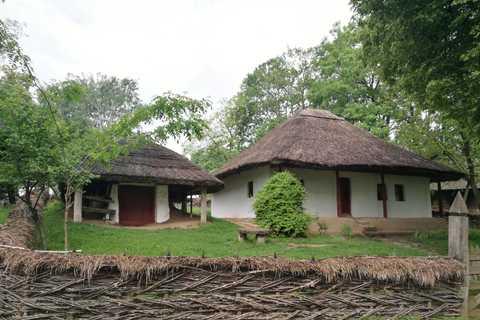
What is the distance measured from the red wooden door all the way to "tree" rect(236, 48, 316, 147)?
18.2 metres

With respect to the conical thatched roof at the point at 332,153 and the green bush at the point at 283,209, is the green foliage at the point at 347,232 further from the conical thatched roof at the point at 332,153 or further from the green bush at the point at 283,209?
the conical thatched roof at the point at 332,153

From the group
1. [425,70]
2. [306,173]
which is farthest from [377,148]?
[425,70]

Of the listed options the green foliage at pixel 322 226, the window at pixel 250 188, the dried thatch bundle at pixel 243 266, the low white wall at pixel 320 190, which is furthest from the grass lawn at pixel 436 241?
the window at pixel 250 188

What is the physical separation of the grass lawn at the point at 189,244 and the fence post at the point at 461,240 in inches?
131

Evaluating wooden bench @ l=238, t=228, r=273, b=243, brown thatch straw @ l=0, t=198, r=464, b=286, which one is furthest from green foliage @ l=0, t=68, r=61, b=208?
wooden bench @ l=238, t=228, r=273, b=243

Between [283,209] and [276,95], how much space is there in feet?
78.1

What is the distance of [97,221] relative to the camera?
13.9 m

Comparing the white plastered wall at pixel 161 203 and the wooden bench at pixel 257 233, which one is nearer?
the wooden bench at pixel 257 233

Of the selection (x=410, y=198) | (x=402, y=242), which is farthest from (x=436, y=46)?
(x=410, y=198)

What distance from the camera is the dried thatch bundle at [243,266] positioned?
4324 mm

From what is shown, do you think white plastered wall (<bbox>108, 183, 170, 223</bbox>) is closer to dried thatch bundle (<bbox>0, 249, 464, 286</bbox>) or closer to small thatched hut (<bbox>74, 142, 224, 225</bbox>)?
small thatched hut (<bbox>74, 142, 224, 225</bbox>)

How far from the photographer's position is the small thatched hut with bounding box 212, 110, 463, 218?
1449 centimetres

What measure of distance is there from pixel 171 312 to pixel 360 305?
2.44 metres

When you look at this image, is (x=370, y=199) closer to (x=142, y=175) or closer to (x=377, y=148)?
(x=377, y=148)
